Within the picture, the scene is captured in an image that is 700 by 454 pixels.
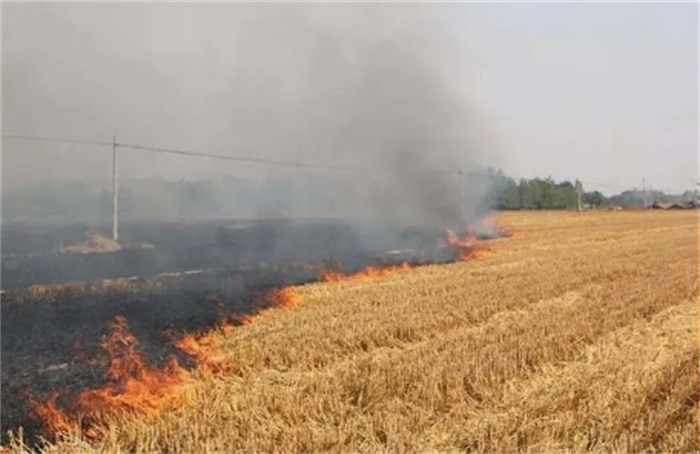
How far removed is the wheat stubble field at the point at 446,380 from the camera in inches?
180

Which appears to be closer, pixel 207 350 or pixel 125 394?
pixel 125 394

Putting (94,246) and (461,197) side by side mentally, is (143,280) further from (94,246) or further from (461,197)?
(461,197)

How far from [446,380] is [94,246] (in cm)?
1503

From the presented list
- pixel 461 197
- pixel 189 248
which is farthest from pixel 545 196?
pixel 189 248

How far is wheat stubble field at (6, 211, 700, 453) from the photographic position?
457 centimetres

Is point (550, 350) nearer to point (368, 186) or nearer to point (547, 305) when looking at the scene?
point (547, 305)

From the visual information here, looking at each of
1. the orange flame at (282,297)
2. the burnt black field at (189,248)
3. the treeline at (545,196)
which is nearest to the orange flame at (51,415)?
the orange flame at (282,297)

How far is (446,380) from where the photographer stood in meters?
5.76

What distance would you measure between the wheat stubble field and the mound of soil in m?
8.95

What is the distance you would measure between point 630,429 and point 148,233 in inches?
802

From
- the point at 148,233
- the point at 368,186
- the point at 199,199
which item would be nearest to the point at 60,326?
the point at 148,233

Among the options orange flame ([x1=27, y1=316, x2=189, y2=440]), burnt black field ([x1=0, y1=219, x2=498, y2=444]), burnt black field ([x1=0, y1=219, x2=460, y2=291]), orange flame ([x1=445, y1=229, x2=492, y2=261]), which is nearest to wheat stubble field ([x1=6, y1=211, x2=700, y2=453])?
orange flame ([x1=27, y1=316, x2=189, y2=440])

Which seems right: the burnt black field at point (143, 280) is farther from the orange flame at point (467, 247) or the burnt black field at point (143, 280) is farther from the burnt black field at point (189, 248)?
the orange flame at point (467, 247)

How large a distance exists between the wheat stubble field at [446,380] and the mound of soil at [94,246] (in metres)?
8.95
